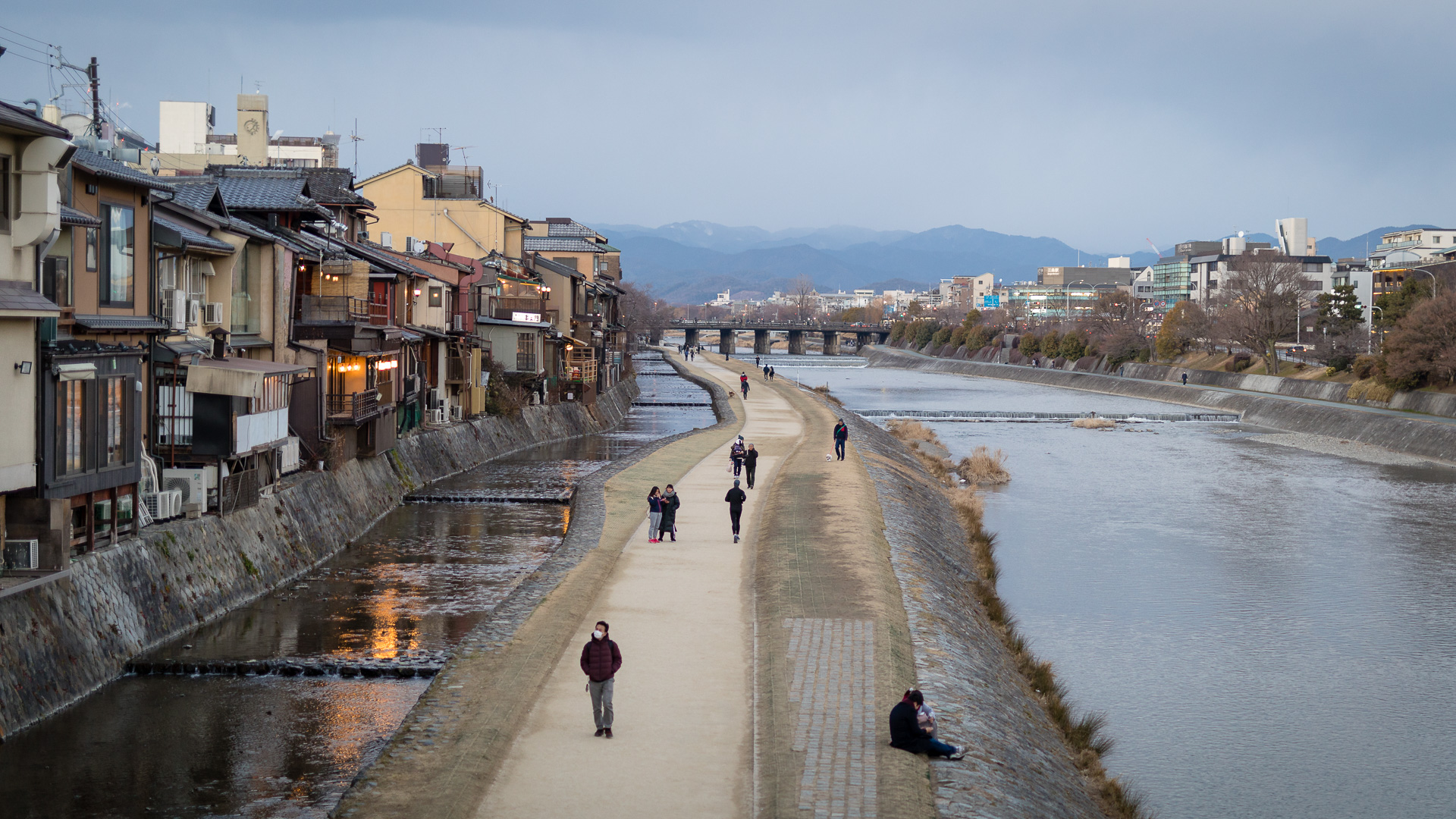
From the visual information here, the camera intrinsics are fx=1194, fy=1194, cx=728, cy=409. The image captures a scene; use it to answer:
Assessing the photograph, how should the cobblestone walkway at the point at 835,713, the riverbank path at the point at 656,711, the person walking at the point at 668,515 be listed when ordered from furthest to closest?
the person walking at the point at 668,515
the riverbank path at the point at 656,711
the cobblestone walkway at the point at 835,713

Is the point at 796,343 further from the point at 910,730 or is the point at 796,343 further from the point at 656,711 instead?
the point at 910,730

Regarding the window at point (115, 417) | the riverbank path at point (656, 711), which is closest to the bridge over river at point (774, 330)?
the riverbank path at point (656, 711)

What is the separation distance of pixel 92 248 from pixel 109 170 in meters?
1.20

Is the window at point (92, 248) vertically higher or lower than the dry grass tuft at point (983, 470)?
higher

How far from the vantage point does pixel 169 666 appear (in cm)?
1697

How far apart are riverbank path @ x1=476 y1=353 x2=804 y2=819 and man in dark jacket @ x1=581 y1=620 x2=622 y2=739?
0.23m

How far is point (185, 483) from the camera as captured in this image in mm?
20375

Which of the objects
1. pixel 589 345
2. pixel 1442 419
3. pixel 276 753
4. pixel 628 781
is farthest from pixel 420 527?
pixel 1442 419

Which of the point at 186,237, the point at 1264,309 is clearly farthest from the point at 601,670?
the point at 1264,309

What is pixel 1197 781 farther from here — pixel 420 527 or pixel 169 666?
pixel 420 527

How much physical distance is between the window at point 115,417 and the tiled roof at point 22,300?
2.01 metres

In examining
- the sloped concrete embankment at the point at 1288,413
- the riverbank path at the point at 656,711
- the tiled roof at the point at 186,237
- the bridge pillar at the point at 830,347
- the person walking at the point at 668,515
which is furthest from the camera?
the bridge pillar at the point at 830,347

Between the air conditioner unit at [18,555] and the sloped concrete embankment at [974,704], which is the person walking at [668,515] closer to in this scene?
the sloped concrete embankment at [974,704]

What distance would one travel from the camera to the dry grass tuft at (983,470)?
144 feet
